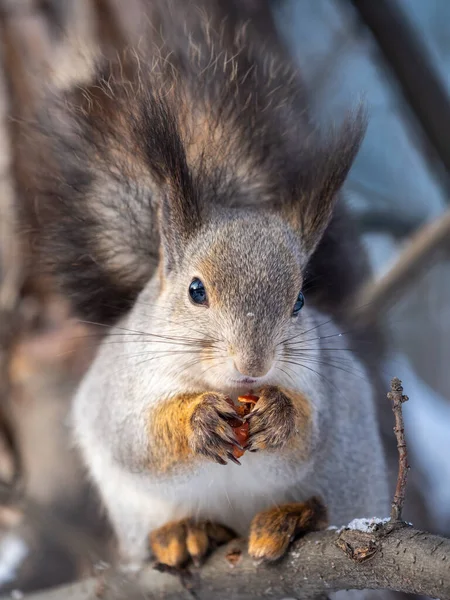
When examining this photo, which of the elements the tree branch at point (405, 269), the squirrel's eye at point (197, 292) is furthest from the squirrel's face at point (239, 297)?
the tree branch at point (405, 269)

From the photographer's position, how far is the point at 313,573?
138 cm

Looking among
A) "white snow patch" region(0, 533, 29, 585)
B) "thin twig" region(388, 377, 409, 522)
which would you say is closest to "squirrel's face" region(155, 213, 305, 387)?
"thin twig" region(388, 377, 409, 522)

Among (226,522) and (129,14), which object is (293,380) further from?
(129,14)

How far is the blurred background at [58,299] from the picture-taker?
2549 millimetres

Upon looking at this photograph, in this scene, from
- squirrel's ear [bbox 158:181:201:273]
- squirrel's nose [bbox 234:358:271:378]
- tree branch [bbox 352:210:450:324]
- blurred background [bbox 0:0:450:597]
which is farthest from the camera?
blurred background [bbox 0:0:450:597]

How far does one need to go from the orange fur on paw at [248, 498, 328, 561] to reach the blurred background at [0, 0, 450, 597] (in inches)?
36.3

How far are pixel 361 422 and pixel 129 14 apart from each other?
1562mm

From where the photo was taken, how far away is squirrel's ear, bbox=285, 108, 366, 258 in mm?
1506

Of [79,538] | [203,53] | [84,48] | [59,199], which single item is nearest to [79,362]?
[79,538]

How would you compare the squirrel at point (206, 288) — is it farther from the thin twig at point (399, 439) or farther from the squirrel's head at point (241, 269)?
the thin twig at point (399, 439)

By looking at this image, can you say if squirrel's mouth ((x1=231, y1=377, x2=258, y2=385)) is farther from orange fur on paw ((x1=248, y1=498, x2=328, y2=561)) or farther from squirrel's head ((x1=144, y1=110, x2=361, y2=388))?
orange fur on paw ((x1=248, y1=498, x2=328, y2=561))

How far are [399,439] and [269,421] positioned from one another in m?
0.31

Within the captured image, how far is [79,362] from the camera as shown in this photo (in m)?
2.81

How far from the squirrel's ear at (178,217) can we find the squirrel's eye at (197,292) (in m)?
0.11
